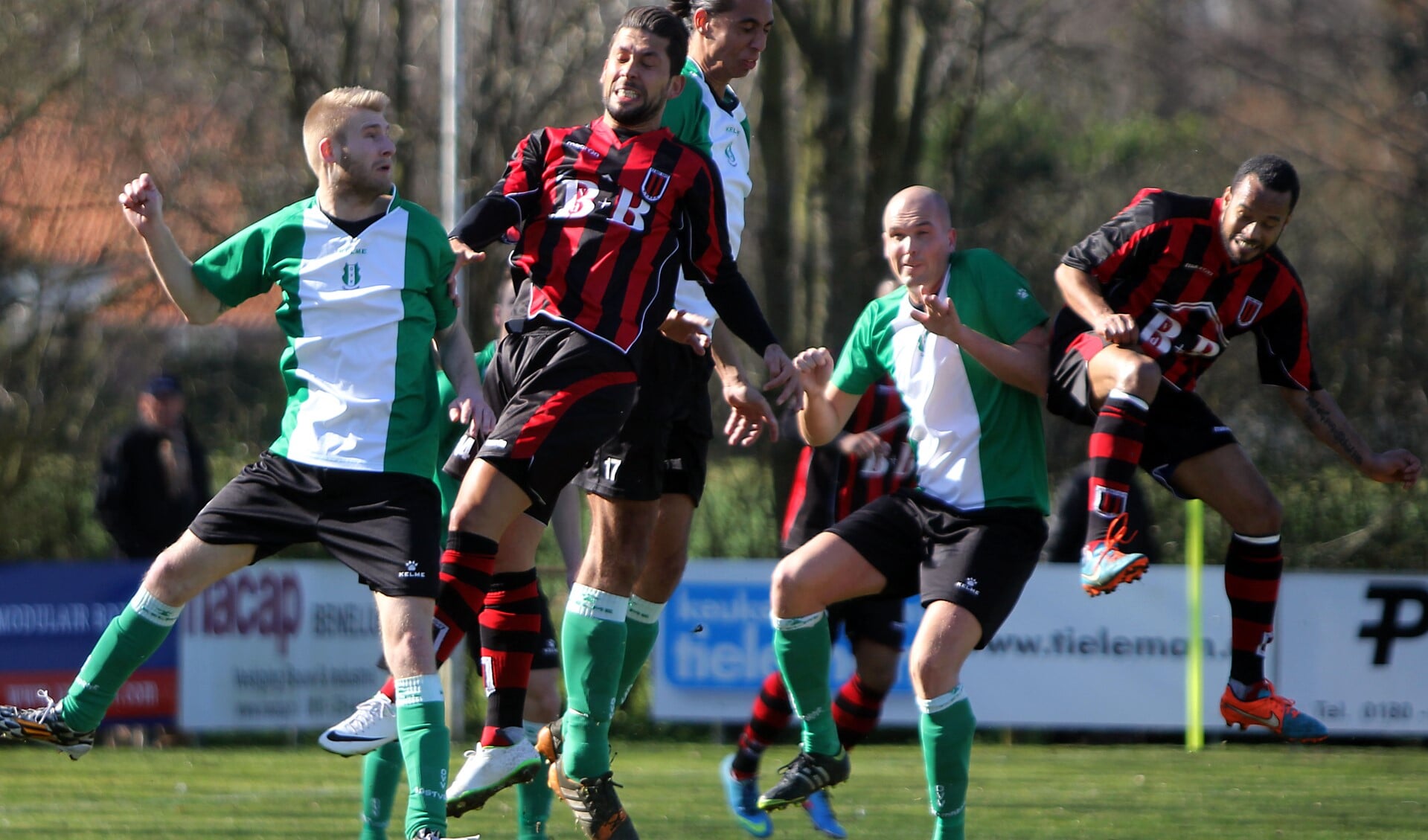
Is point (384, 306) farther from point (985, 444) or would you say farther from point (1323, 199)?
point (1323, 199)

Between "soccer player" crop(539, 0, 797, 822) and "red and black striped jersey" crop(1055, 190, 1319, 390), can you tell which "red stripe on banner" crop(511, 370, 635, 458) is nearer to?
"soccer player" crop(539, 0, 797, 822)

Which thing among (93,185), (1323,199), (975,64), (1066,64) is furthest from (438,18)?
(1323,199)

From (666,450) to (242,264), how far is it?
1.48 m

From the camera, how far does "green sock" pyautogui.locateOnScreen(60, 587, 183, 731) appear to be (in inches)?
195

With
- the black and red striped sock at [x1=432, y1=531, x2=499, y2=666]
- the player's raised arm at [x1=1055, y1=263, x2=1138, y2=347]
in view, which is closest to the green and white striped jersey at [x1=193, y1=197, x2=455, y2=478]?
the black and red striped sock at [x1=432, y1=531, x2=499, y2=666]

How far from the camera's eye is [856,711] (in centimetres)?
719

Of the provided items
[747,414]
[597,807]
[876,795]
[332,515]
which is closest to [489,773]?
[597,807]

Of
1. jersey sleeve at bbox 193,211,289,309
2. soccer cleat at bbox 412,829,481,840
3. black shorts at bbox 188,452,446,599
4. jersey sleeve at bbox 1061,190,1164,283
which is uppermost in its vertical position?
jersey sleeve at bbox 1061,190,1164,283

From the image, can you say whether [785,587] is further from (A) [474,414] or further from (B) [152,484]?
(B) [152,484]

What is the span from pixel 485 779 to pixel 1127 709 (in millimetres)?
6705

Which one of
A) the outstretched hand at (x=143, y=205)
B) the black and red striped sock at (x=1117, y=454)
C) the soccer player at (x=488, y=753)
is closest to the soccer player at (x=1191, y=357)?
the black and red striped sock at (x=1117, y=454)

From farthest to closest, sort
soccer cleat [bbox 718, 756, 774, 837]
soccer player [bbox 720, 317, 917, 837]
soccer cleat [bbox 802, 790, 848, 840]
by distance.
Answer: soccer player [bbox 720, 317, 917, 837] → soccer cleat [bbox 802, 790, 848, 840] → soccer cleat [bbox 718, 756, 774, 837]

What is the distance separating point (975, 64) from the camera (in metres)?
15.1

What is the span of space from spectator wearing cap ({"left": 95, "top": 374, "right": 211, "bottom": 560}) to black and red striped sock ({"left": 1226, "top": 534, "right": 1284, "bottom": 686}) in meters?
6.88
